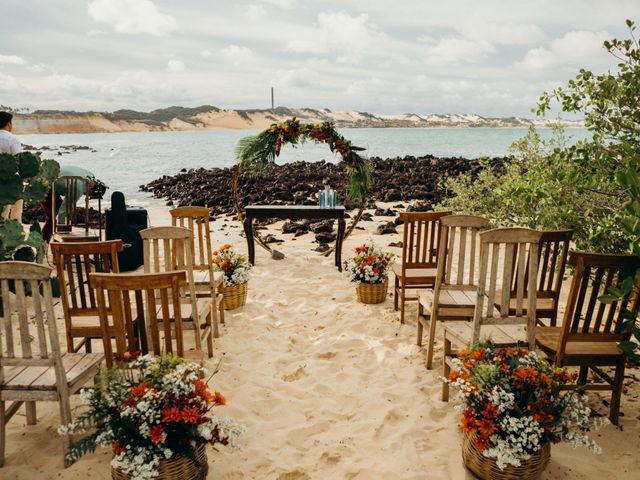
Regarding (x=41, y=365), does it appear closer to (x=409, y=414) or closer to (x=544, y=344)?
(x=409, y=414)

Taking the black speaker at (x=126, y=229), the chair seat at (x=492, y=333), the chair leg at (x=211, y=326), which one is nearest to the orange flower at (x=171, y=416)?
the chair leg at (x=211, y=326)

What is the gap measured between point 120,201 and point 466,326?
567cm

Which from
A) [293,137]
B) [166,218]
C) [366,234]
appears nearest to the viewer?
[293,137]

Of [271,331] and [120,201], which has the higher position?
[120,201]

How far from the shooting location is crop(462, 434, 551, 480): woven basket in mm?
2877

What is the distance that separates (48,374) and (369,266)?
152 inches

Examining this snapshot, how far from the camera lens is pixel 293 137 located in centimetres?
820

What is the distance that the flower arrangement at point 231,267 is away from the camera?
6020 millimetres

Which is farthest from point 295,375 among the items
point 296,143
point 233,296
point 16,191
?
point 296,143

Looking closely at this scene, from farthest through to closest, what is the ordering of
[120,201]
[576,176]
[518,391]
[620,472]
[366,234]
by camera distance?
[366,234], [120,201], [576,176], [620,472], [518,391]

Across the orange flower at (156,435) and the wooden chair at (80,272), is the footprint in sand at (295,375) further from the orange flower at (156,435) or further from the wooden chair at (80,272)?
the orange flower at (156,435)

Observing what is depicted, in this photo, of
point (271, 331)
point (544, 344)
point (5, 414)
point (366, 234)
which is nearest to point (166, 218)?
point (366, 234)

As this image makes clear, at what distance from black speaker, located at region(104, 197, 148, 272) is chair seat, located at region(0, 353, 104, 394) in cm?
430

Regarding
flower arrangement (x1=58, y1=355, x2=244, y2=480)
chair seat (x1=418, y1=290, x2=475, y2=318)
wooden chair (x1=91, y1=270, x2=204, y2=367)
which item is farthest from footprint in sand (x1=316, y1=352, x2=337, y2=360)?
flower arrangement (x1=58, y1=355, x2=244, y2=480)
